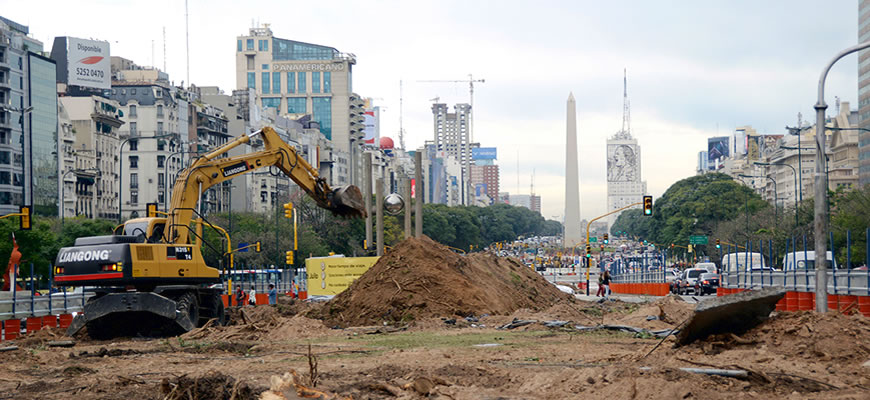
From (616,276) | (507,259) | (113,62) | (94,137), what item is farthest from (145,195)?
(507,259)

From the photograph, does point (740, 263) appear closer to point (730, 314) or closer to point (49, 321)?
point (49, 321)

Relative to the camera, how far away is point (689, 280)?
2393 inches

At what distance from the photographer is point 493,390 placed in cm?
1227

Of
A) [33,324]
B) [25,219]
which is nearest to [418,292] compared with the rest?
[33,324]

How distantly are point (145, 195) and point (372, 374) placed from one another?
379ft

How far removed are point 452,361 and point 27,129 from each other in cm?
8858

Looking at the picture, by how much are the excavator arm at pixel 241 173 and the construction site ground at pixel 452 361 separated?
124 inches

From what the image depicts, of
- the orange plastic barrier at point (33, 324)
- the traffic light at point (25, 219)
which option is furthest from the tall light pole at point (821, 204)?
the traffic light at point (25, 219)

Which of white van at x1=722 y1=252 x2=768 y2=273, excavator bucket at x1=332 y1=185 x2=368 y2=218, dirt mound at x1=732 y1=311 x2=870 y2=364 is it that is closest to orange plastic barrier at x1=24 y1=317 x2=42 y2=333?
excavator bucket at x1=332 y1=185 x2=368 y2=218

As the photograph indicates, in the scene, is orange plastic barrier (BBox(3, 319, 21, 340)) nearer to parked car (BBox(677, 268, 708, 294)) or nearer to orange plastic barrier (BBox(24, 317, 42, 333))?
orange plastic barrier (BBox(24, 317, 42, 333))

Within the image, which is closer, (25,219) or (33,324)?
(33,324)

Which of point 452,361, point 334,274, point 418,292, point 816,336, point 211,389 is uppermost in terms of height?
point 816,336

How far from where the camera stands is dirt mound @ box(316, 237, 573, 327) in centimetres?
2725

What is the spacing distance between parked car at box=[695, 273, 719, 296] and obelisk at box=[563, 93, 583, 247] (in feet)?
299
